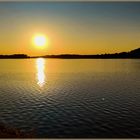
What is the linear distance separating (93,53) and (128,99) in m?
6.11

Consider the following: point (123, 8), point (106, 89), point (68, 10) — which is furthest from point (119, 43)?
point (106, 89)

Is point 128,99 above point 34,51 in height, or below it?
below

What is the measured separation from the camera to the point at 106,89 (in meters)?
34.2

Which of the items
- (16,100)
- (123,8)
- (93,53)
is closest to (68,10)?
(123,8)

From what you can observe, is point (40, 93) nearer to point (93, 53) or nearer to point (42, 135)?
point (93, 53)

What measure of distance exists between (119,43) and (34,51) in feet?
24.2

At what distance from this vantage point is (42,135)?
1872 centimetres

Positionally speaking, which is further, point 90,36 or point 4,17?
point 90,36

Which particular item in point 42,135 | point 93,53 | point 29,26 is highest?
point 29,26

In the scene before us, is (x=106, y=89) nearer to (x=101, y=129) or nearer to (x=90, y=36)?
(x=90, y=36)

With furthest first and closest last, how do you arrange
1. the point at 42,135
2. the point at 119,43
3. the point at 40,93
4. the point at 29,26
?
the point at 40,93 < the point at 119,43 < the point at 29,26 < the point at 42,135

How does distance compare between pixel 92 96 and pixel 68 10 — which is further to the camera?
pixel 92 96

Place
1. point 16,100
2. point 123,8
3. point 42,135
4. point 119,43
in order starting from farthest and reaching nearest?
point 16,100, point 119,43, point 123,8, point 42,135

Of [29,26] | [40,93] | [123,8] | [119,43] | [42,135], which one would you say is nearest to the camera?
[42,135]
